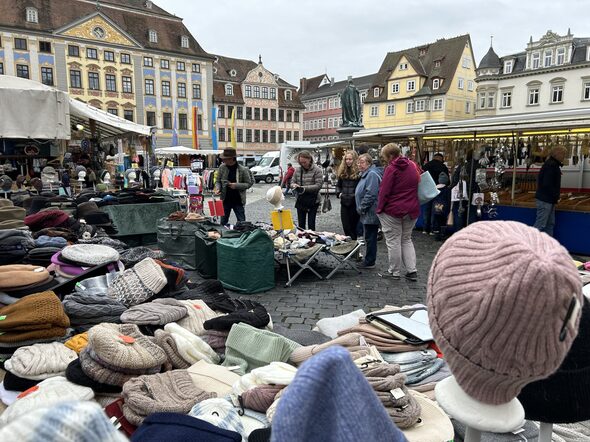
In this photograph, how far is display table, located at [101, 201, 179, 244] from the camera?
713cm

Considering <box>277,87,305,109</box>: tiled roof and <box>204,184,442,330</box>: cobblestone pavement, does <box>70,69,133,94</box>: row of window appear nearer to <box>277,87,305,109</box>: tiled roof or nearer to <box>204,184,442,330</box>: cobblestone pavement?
<box>277,87,305,109</box>: tiled roof

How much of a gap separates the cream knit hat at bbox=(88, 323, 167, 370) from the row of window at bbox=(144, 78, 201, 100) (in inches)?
1938

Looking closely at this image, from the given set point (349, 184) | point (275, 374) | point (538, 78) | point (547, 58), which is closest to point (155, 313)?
point (275, 374)

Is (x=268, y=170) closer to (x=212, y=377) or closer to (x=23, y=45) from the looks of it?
(x=212, y=377)

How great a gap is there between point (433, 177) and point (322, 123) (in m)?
64.4

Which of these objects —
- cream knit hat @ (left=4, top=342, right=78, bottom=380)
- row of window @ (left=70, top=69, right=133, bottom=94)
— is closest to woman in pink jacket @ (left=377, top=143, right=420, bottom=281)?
cream knit hat @ (left=4, top=342, right=78, bottom=380)

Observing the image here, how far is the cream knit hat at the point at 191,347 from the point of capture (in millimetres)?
2676

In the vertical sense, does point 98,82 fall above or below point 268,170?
above

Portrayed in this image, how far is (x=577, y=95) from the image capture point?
3878 cm

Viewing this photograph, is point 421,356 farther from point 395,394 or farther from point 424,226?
point 424,226

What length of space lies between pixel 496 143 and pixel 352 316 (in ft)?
30.2

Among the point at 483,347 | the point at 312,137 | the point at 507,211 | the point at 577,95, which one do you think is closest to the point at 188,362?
the point at 483,347

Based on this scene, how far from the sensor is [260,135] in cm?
6112

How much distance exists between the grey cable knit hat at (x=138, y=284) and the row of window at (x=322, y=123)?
6710cm
